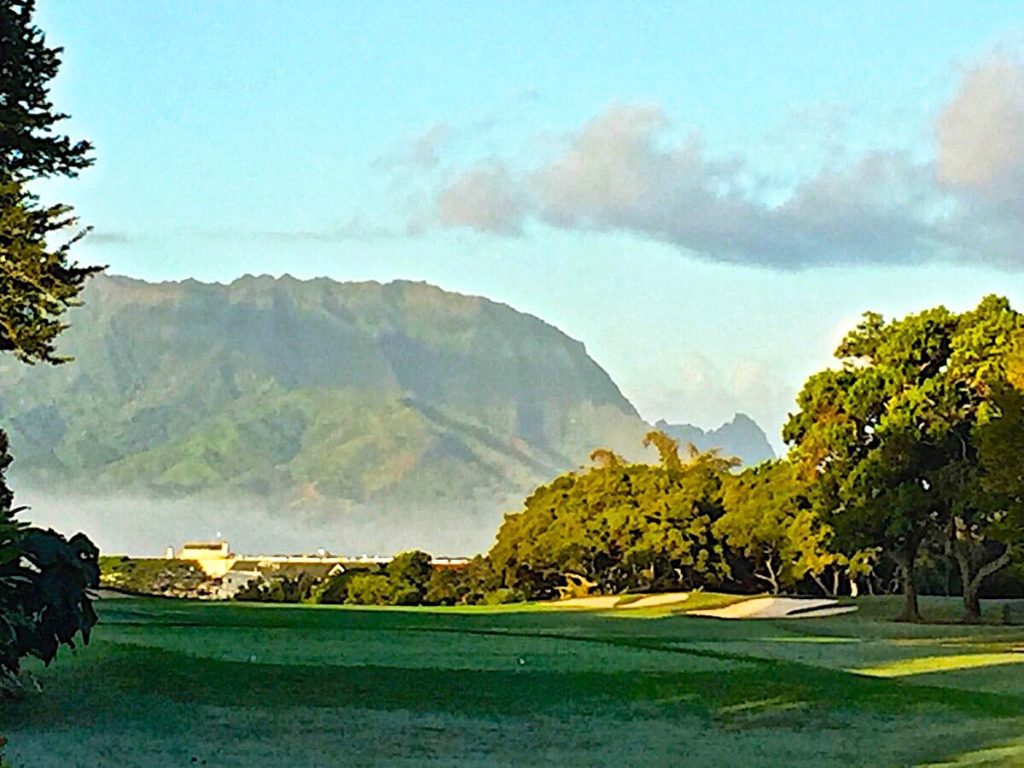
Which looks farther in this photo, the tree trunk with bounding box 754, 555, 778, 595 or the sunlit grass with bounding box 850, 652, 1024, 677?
the tree trunk with bounding box 754, 555, 778, 595

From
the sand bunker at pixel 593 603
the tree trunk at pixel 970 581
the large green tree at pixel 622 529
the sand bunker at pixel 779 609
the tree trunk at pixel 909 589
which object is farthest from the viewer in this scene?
the large green tree at pixel 622 529

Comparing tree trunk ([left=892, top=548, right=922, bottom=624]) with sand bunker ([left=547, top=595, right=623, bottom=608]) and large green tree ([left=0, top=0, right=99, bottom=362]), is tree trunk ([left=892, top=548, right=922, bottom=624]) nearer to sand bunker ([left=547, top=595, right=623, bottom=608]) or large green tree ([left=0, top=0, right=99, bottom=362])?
sand bunker ([left=547, top=595, right=623, bottom=608])

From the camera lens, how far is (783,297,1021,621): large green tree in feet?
153

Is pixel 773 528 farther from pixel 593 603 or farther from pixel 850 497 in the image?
pixel 850 497

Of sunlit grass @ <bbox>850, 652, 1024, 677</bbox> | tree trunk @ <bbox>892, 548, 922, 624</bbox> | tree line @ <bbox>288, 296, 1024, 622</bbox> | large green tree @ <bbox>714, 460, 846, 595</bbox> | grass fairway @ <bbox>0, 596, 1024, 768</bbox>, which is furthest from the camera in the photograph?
large green tree @ <bbox>714, 460, 846, 595</bbox>

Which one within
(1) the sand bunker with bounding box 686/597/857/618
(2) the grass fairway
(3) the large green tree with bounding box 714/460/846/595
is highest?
(3) the large green tree with bounding box 714/460/846/595

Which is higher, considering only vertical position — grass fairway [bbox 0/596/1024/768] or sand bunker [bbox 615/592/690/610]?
sand bunker [bbox 615/592/690/610]

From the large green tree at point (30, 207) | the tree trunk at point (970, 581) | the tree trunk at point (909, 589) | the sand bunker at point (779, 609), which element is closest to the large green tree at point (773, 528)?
the sand bunker at point (779, 609)

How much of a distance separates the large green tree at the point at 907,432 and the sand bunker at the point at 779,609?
16.1 ft

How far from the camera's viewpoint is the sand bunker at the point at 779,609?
5425 centimetres

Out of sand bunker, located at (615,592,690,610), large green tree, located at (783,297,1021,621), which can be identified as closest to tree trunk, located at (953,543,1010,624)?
large green tree, located at (783,297,1021,621)

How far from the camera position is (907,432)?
46531 millimetres

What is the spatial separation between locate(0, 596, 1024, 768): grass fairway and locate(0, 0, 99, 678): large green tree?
3.33ft

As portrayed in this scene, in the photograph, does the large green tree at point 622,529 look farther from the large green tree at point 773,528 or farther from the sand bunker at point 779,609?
the sand bunker at point 779,609
